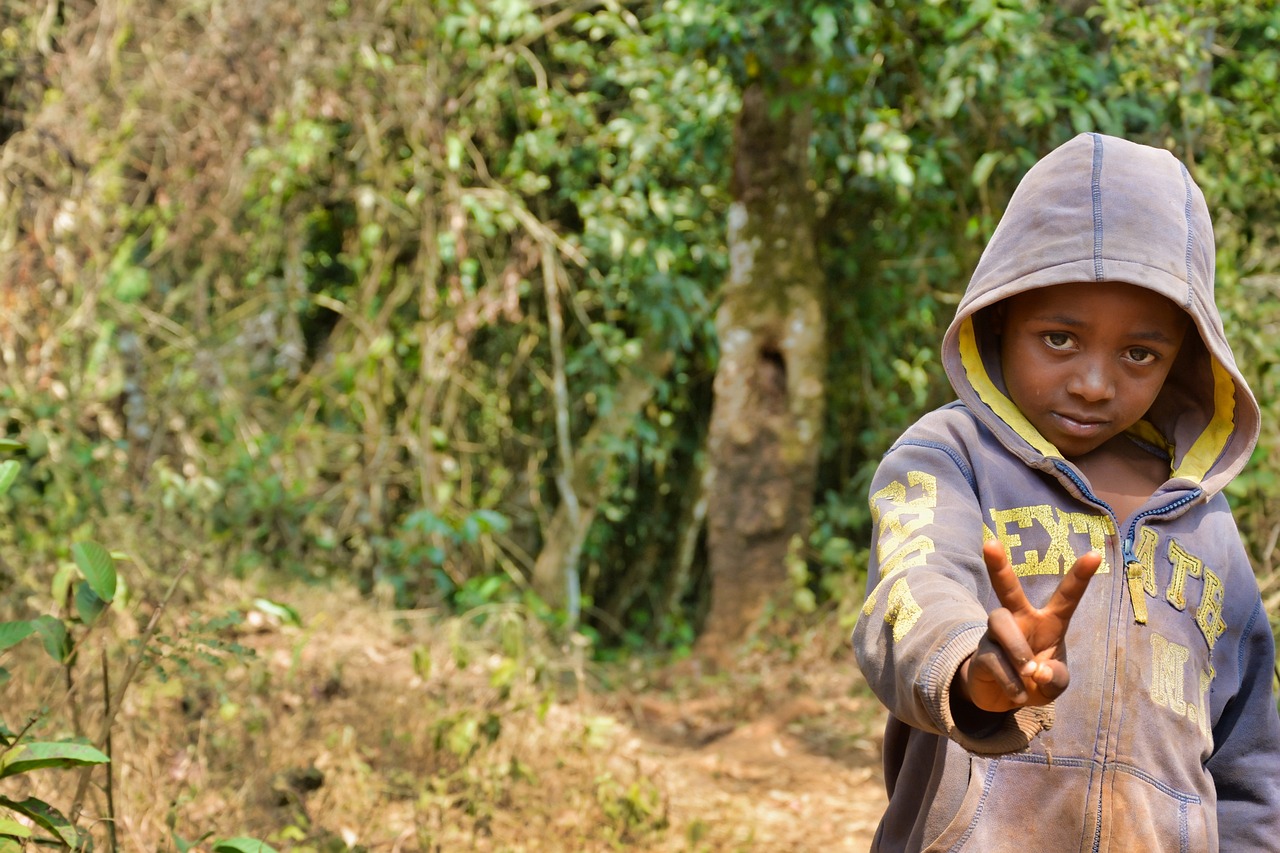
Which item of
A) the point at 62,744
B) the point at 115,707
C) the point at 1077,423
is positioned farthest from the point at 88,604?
the point at 1077,423

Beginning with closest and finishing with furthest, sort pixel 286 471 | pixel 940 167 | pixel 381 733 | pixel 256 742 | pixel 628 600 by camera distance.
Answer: pixel 256 742, pixel 381 733, pixel 940 167, pixel 286 471, pixel 628 600

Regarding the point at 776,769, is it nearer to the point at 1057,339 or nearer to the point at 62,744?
the point at 62,744

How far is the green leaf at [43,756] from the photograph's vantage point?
1944mm

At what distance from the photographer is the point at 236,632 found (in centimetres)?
479

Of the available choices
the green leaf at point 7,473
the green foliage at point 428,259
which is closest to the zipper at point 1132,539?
the green leaf at point 7,473

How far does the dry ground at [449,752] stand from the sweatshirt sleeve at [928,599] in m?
1.40

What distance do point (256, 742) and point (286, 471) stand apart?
112 inches

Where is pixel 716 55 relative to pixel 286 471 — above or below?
above

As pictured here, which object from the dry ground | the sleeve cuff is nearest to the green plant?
the dry ground

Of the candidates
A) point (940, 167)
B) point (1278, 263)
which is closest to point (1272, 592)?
point (1278, 263)

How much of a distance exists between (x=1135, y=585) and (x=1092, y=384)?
0.26 metres

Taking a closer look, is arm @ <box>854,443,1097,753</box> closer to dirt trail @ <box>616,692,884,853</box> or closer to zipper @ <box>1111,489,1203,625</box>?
zipper @ <box>1111,489,1203,625</box>

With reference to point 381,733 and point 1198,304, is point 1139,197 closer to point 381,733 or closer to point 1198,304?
point 1198,304

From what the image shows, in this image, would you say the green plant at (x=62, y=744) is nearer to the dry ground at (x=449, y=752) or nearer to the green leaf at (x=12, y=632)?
the green leaf at (x=12, y=632)
